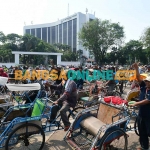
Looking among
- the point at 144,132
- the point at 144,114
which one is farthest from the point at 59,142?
the point at 144,114

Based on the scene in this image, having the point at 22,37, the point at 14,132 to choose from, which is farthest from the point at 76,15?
the point at 14,132

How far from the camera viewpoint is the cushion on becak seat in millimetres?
3568

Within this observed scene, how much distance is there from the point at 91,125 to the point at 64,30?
9321 cm

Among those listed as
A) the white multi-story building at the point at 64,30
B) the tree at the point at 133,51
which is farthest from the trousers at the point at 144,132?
the white multi-story building at the point at 64,30

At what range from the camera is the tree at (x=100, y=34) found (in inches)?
1499

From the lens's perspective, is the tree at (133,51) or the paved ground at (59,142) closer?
the paved ground at (59,142)

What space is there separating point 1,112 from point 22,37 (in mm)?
52242

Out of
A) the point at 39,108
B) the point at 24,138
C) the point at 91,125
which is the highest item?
the point at 39,108

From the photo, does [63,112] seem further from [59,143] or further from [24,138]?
[24,138]

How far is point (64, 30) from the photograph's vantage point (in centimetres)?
9400

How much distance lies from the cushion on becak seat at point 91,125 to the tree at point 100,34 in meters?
35.5

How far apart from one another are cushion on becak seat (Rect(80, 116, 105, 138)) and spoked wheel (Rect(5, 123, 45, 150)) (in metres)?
0.87

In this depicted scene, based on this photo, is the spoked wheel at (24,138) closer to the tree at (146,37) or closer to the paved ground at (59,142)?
the paved ground at (59,142)

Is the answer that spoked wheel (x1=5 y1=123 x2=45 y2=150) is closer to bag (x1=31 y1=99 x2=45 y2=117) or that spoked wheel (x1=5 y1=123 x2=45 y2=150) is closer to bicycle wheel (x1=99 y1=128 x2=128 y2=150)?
bag (x1=31 y1=99 x2=45 y2=117)
